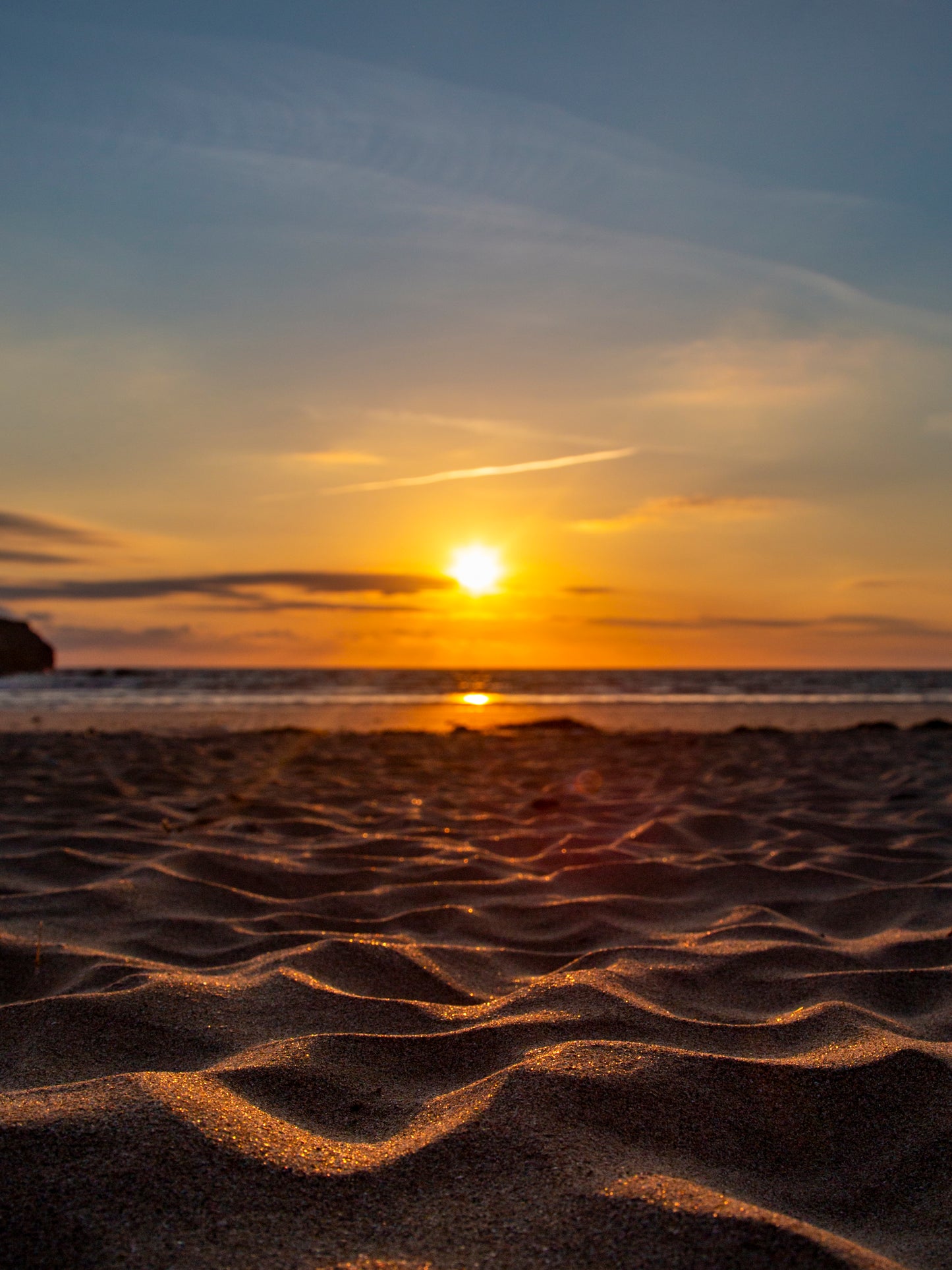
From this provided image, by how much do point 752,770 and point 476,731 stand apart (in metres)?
4.63

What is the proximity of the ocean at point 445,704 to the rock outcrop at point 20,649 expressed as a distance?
0.67m

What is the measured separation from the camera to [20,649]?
26656 millimetres

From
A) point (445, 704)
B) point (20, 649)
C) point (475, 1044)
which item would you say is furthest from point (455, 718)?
point (20, 649)

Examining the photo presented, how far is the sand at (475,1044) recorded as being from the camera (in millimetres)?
1156

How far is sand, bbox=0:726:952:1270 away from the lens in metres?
1.16

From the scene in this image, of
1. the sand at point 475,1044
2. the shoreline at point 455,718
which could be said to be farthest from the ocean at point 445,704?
the sand at point 475,1044

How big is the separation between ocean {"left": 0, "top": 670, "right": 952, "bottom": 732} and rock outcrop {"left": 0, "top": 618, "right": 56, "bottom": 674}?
0.67 m

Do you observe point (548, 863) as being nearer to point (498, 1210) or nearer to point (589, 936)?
point (589, 936)

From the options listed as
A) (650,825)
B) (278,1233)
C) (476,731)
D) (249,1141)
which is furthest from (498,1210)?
(476,731)

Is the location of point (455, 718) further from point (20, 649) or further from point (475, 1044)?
point (20, 649)

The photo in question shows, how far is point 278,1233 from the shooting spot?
44.5 inches

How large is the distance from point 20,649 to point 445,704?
16076mm

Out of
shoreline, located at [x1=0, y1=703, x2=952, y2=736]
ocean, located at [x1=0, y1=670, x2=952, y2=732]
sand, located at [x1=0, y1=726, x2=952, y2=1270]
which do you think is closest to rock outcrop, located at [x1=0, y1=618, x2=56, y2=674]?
ocean, located at [x1=0, y1=670, x2=952, y2=732]

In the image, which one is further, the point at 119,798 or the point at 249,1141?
the point at 119,798
